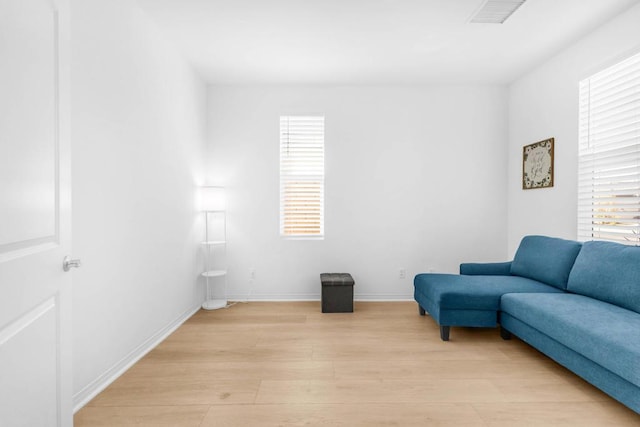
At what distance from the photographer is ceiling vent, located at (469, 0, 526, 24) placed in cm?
257

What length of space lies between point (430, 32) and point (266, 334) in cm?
322

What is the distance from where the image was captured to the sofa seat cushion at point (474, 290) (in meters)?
2.96

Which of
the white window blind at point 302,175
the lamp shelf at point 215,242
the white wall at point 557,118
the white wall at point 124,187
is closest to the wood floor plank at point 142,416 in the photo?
the white wall at point 124,187

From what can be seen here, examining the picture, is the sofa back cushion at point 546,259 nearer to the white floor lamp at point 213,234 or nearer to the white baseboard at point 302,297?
the white baseboard at point 302,297

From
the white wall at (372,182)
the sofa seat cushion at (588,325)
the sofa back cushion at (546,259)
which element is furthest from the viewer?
the white wall at (372,182)

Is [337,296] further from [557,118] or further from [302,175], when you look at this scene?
[557,118]

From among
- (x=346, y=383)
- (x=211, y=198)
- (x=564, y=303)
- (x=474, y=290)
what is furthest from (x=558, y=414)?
(x=211, y=198)

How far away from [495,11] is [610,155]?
5.35 ft

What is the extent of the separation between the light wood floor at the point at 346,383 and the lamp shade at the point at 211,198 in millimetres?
1413

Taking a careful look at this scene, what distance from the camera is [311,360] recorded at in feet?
8.70

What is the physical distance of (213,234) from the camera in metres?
4.33

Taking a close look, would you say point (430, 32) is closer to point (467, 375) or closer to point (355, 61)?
point (355, 61)

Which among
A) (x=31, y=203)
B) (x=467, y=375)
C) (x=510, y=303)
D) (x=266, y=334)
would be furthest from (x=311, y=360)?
(x=31, y=203)

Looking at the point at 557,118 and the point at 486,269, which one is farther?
the point at 486,269
